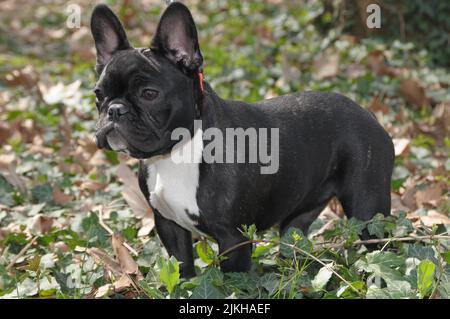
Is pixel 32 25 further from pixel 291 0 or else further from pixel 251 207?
pixel 251 207

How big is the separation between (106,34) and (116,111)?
1.23 feet

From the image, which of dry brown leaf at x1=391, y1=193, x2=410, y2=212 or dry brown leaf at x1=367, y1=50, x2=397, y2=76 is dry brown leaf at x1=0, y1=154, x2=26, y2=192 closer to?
dry brown leaf at x1=391, y1=193, x2=410, y2=212

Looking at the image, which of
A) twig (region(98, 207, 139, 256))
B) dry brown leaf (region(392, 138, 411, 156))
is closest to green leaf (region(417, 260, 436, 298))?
twig (region(98, 207, 139, 256))

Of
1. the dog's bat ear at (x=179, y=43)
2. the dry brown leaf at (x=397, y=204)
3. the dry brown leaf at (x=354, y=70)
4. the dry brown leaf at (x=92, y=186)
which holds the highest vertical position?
the dog's bat ear at (x=179, y=43)

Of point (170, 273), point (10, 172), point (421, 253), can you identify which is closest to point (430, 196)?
point (421, 253)

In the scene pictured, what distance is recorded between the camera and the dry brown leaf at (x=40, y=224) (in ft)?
11.5

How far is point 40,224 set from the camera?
11.5 feet

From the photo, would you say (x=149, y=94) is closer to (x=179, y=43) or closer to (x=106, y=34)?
(x=179, y=43)

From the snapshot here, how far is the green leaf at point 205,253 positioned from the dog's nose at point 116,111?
2.15 ft

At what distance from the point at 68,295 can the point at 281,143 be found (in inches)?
40.3

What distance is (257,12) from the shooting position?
7.58m

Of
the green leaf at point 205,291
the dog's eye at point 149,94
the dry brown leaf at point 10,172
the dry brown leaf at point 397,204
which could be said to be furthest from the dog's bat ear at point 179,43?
the dry brown leaf at point 10,172

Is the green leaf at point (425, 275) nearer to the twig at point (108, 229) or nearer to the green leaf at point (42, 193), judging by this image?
the twig at point (108, 229)

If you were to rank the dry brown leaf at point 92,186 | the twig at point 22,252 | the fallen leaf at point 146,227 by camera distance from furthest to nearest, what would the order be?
the dry brown leaf at point 92,186 → the fallen leaf at point 146,227 → the twig at point 22,252
